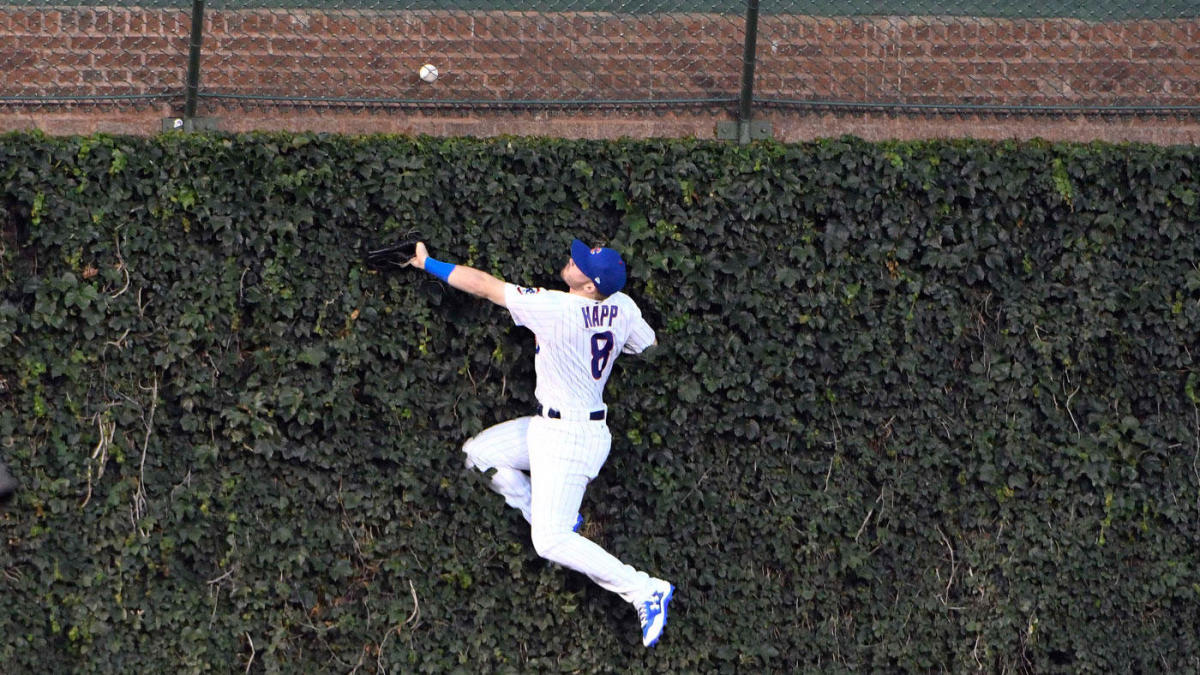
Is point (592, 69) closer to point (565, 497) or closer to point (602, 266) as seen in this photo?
point (602, 266)

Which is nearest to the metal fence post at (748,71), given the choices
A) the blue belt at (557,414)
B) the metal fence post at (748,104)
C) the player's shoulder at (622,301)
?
the metal fence post at (748,104)


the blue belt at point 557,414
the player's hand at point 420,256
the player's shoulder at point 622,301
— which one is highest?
the player's hand at point 420,256

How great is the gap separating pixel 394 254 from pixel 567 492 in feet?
4.41

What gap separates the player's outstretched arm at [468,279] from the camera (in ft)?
21.3

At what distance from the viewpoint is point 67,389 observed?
6.55 meters

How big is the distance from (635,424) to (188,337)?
2.11 m

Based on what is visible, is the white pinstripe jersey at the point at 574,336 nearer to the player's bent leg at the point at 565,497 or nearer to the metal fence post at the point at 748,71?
the player's bent leg at the point at 565,497

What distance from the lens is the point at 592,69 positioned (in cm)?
796

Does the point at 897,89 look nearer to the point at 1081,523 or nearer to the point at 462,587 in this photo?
the point at 1081,523

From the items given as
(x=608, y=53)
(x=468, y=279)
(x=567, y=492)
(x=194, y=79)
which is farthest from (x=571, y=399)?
(x=194, y=79)

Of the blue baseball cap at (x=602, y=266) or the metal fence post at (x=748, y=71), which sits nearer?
the blue baseball cap at (x=602, y=266)

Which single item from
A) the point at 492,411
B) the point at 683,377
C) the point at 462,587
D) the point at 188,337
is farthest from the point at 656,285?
the point at 188,337

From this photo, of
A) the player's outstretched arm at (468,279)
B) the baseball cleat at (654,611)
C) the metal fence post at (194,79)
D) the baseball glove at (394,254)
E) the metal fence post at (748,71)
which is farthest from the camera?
the metal fence post at (748,71)

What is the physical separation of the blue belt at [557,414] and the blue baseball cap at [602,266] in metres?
0.56
